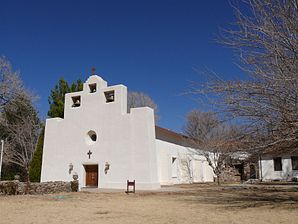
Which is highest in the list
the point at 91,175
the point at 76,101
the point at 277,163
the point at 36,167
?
the point at 76,101

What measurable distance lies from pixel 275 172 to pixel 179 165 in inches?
389

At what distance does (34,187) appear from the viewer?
16828 mm

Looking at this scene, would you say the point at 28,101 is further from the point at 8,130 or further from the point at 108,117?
the point at 108,117

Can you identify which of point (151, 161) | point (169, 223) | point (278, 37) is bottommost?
point (169, 223)

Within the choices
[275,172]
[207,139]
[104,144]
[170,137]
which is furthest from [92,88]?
[275,172]

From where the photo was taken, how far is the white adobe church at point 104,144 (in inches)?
788

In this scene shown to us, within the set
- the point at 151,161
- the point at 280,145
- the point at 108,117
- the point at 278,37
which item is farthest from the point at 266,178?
the point at 278,37

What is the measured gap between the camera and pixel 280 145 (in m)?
9.10

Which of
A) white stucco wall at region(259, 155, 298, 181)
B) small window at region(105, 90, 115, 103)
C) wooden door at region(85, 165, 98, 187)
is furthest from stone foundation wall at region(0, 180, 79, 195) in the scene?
white stucco wall at region(259, 155, 298, 181)

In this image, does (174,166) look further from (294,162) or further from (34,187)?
(34,187)

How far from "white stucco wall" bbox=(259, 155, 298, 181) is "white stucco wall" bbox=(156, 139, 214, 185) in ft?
19.1

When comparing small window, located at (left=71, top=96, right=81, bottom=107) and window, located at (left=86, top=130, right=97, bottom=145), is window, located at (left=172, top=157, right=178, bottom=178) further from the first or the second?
small window, located at (left=71, top=96, right=81, bottom=107)

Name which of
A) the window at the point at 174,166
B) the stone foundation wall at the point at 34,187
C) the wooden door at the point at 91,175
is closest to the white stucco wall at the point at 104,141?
the wooden door at the point at 91,175

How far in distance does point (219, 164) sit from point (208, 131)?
5338mm
